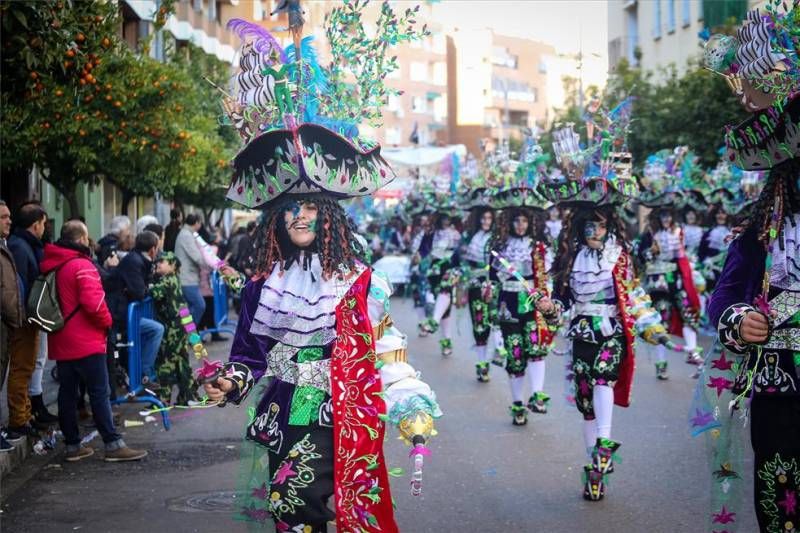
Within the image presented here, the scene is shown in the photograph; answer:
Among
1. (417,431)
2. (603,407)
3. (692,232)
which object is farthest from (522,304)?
(692,232)

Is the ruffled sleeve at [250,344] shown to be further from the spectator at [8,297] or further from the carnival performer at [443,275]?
the carnival performer at [443,275]

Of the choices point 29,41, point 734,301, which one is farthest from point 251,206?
point 29,41

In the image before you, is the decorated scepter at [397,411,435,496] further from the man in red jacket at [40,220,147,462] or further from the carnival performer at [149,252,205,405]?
the carnival performer at [149,252,205,405]

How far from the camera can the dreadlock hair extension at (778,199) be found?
16.8 ft

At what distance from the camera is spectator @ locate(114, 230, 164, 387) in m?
10.8

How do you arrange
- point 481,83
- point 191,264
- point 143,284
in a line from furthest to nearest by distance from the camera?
point 481,83
point 191,264
point 143,284

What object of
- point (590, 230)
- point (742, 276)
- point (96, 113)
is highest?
point (96, 113)

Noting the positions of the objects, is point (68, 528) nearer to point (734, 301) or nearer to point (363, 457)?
point (363, 457)

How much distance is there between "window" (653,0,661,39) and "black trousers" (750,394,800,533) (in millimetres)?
39009

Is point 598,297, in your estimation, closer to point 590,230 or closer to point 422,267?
point 590,230

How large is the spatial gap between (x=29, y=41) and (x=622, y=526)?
18.7 feet

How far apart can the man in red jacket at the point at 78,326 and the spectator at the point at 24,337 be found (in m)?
0.40

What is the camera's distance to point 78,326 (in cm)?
879

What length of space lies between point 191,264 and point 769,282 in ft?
37.0
